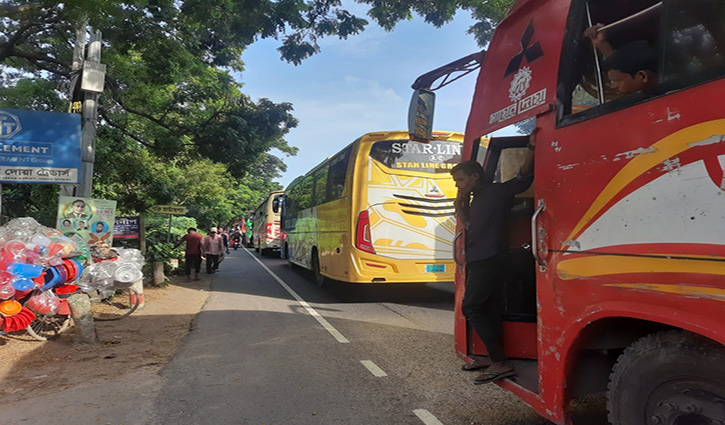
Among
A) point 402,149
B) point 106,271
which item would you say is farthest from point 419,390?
point 106,271

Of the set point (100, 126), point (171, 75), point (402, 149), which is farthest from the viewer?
point (100, 126)

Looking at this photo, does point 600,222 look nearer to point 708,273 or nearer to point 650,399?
point 708,273

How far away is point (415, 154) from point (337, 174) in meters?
1.94

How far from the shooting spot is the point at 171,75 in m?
11.7

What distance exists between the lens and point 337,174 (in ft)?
31.4

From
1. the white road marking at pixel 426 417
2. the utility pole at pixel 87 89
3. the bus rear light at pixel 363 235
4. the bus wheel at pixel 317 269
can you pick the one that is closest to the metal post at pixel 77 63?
the utility pole at pixel 87 89

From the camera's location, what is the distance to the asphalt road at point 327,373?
3555 mm

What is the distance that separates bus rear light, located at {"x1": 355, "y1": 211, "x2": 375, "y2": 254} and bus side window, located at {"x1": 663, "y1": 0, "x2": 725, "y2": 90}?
651 cm

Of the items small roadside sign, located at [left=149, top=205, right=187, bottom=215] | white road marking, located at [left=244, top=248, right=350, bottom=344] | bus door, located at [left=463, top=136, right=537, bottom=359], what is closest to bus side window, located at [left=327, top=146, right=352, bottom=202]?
white road marking, located at [left=244, top=248, right=350, bottom=344]

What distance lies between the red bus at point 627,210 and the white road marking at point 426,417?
28.0 inches

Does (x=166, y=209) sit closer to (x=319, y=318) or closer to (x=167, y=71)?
(x=167, y=71)

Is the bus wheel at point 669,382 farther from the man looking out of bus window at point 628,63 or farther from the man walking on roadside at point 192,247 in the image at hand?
the man walking on roadside at point 192,247

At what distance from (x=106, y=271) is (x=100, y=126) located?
25.2 feet

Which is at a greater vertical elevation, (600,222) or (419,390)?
(600,222)
